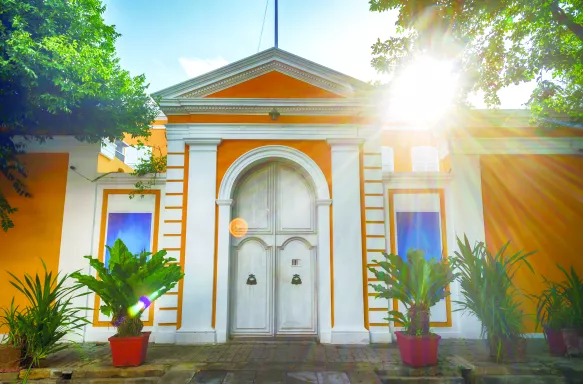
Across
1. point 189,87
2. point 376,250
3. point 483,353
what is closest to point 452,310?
point 483,353

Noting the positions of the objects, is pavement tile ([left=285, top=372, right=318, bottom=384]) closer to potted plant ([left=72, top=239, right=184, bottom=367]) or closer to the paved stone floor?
the paved stone floor

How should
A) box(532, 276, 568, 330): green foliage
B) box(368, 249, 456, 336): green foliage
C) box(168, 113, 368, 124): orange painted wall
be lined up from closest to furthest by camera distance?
box(368, 249, 456, 336): green foliage
box(532, 276, 568, 330): green foliage
box(168, 113, 368, 124): orange painted wall

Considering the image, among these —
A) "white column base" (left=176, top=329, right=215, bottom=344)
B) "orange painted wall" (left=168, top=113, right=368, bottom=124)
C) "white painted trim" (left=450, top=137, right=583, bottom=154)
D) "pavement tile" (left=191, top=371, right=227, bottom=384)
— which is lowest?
"pavement tile" (left=191, top=371, right=227, bottom=384)

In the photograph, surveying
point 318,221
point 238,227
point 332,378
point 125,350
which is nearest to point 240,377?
point 332,378

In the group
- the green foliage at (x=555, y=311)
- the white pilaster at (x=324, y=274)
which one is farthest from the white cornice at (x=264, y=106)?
the green foliage at (x=555, y=311)

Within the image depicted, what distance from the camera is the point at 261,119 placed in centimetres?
794

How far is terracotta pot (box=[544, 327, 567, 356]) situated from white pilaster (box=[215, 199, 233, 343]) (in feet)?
17.4

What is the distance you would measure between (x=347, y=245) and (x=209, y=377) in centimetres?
330

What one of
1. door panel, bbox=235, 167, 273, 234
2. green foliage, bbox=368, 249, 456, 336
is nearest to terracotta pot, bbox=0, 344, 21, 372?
door panel, bbox=235, 167, 273, 234

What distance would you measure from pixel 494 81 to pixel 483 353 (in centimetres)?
517

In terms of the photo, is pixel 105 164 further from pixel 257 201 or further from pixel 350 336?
pixel 350 336

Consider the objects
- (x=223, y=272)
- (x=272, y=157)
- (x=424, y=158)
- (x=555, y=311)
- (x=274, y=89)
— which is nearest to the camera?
(x=555, y=311)

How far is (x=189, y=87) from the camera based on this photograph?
26.0 feet

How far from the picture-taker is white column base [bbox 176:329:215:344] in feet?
23.5
